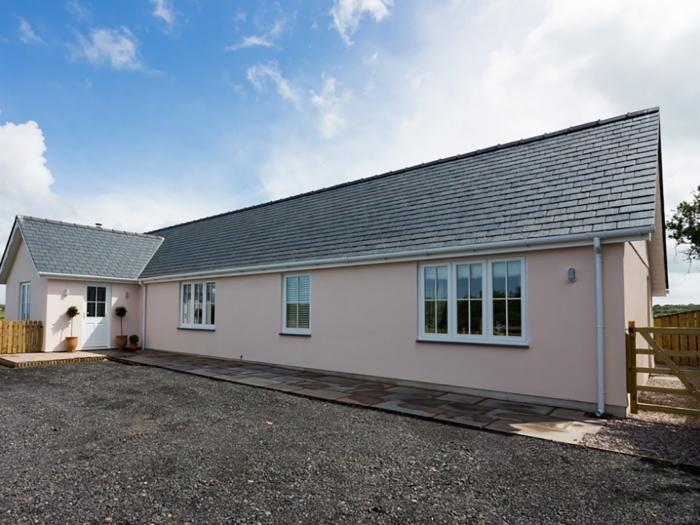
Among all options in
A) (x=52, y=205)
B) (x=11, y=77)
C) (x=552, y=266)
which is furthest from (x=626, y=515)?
(x=52, y=205)

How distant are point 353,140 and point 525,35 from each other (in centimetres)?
526

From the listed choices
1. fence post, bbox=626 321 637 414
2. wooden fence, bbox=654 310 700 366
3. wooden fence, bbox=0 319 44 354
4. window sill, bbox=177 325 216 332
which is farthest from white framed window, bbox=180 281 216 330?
wooden fence, bbox=654 310 700 366

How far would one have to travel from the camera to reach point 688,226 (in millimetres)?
31438

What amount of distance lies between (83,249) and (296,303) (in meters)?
10.5

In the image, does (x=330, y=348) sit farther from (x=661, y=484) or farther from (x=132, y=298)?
(x=132, y=298)

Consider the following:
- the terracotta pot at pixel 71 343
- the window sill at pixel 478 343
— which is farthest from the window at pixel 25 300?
the window sill at pixel 478 343

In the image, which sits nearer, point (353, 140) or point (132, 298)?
point (353, 140)

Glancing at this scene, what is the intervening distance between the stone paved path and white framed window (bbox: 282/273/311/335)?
1.11 metres

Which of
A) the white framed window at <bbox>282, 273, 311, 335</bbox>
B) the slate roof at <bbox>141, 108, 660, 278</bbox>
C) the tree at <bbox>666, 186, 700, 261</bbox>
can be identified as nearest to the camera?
the slate roof at <bbox>141, 108, 660, 278</bbox>

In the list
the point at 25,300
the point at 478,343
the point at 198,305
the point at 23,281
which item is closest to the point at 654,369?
the point at 478,343

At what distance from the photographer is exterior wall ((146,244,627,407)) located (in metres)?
6.89

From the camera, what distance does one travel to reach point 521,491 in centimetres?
394

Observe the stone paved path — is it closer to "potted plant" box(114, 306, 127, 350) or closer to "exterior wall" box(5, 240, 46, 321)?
"potted plant" box(114, 306, 127, 350)

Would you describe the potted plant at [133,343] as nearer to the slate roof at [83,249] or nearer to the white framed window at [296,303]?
the slate roof at [83,249]
